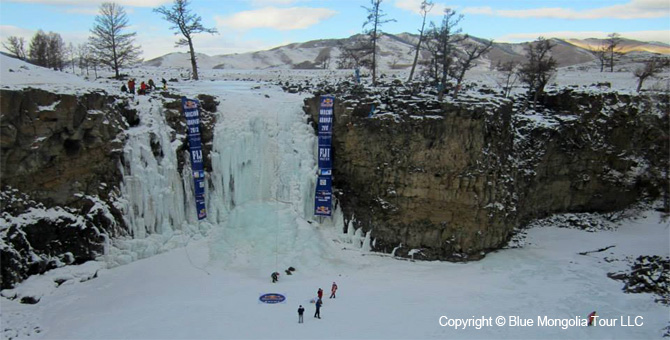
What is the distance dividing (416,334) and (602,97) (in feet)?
64.3

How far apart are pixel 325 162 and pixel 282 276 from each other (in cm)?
598

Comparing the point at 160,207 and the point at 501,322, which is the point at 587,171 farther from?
the point at 160,207

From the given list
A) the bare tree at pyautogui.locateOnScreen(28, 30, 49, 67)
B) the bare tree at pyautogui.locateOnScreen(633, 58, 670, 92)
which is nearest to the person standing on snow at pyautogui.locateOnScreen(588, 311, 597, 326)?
the bare tree at pyautogui.locateOnScreen(633, 58, 670, 92)

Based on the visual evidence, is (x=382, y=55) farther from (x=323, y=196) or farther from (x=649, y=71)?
(x=323, y=196)

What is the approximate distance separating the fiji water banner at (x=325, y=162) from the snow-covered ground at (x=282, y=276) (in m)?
0.50

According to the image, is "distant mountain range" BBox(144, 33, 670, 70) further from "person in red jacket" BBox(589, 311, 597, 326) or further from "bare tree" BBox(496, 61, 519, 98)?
"person in red jacket" BBox(589, 311, 597, 326)

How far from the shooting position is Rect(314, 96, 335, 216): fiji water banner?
20.9 metres

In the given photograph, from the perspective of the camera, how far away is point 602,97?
25547 millimetres

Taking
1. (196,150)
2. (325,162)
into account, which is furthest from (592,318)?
(196,150)

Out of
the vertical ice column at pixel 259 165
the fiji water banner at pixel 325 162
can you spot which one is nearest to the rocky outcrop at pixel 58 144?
the vertical ice column at pixel 259 165

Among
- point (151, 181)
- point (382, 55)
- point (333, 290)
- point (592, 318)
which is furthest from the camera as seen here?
point (382, 55)

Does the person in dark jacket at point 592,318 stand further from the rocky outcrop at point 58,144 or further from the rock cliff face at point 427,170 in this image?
the rocky outcrop at point 58,144

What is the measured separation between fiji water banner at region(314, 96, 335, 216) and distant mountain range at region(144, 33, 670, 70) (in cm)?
3629

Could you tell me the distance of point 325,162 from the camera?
21266 millimetres
